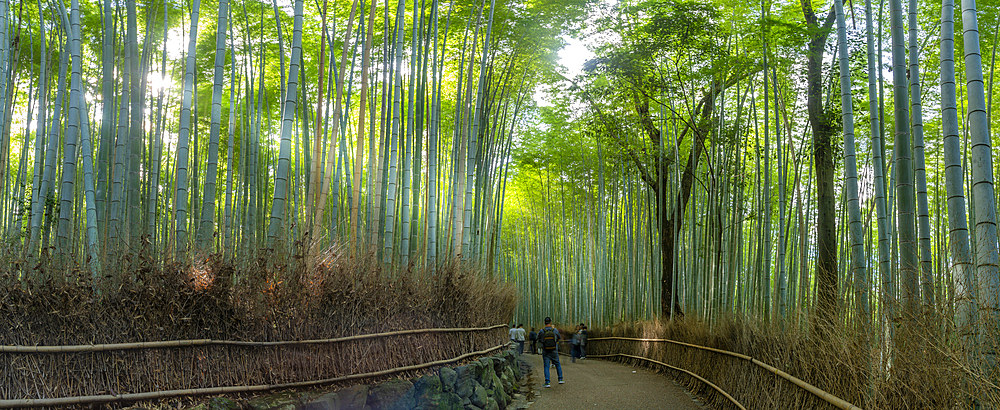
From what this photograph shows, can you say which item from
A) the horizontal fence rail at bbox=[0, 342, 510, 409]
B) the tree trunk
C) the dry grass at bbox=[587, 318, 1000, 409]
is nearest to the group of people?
the dry grass at bbox=[587, 318, 1000, 409]

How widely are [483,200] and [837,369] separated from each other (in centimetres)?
531

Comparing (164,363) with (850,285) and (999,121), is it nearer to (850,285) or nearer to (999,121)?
(850,285)

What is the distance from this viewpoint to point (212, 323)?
3.06 metres

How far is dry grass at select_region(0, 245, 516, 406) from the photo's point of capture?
2629mm

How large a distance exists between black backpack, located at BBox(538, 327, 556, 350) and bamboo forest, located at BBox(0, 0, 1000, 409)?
554 millimetres

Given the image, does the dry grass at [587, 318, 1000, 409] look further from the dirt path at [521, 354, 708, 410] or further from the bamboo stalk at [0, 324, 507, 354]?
the bamboo stalk at [0, 324, 507, 354]

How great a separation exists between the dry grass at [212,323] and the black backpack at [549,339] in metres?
2.46

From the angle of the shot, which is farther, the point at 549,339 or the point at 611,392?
the point at 549,339

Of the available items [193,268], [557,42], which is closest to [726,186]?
[557,42]

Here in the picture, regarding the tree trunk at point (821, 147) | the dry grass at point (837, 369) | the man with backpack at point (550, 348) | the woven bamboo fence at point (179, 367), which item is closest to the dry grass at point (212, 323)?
the woven bamboo fence at point (179, 367)

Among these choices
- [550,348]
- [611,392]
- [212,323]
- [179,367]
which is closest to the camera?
[179,367]

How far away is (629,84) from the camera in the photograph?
27.6ft

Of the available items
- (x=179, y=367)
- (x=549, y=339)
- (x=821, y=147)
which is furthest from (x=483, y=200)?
(x=179, y=367)

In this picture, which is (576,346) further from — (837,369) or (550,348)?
(837,369)
